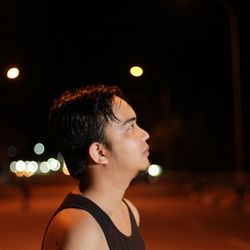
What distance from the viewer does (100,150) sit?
90.9 inches

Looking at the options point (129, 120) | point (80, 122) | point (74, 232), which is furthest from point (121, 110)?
point (74, 232)

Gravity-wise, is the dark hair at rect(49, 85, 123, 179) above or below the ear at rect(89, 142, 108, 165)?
above

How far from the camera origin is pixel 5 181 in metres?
62.1

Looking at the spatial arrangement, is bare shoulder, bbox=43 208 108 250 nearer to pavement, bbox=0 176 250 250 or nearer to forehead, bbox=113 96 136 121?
forehead, bbox=113 96 136 121

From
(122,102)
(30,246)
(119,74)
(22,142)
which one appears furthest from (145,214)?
(22,142)

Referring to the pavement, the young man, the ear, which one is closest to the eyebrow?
the young man

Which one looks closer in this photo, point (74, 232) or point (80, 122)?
point (74, 232)

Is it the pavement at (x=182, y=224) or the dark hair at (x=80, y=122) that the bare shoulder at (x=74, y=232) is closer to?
the dark hair at (x=80, y=122)

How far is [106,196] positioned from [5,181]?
199 feet


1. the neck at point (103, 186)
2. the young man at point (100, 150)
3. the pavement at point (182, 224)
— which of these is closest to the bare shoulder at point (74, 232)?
the young man at point (100, 150)

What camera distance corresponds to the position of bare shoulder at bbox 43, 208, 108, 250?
2043mm

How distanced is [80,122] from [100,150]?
0.11m

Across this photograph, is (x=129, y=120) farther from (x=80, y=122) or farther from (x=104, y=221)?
(x=104, y=221)

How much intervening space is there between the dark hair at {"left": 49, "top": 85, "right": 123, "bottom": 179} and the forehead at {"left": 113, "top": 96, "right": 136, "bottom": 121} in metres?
0.02
